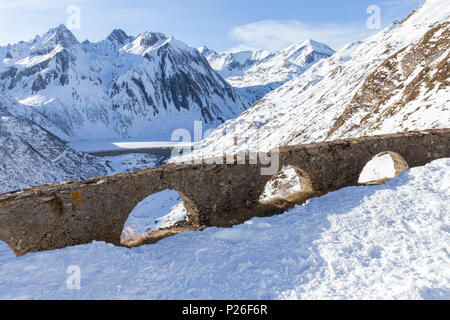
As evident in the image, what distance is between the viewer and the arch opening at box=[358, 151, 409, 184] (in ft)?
50.8

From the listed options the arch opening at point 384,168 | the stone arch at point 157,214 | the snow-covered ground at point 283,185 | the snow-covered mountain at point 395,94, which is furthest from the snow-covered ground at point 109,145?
the arch opening at point 384,168

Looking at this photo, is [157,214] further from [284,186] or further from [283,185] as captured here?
[284,186]

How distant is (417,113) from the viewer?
82.0 feet

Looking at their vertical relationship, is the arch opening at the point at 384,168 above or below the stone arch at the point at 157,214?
above

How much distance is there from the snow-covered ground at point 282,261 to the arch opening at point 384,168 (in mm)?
4484

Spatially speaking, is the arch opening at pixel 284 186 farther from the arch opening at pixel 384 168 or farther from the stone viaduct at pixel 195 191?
the stone viaduct at pixel 195 191

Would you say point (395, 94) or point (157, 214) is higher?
point (395, 94)

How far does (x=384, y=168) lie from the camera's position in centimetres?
1941

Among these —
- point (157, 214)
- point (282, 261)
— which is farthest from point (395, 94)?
point (157, 214)

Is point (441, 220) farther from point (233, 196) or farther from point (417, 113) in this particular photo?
point (417, 113)

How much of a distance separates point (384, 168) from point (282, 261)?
1475 cm

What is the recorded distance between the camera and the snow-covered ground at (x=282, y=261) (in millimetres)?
6883

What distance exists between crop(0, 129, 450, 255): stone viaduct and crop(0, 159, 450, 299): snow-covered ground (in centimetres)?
96

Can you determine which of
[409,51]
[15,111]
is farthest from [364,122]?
[15,111]
